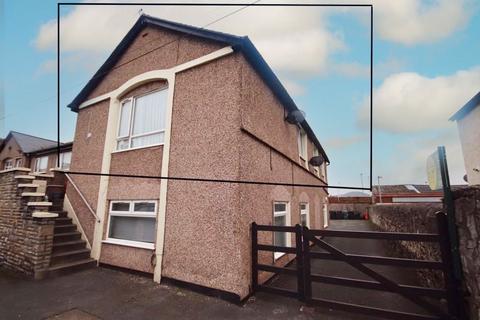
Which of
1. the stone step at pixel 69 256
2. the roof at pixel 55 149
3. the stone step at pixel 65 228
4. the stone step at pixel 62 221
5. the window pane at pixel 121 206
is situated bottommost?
the stone step at pixel 69 256

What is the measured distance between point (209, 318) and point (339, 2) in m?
5.81

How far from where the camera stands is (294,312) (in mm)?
4078

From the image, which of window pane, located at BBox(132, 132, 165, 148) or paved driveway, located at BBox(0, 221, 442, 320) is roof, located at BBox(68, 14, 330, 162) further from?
paved driveway, located at BBox(0, 221, 442, 320)

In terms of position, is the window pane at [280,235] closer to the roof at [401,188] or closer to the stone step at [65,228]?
the stone step at [65,228]

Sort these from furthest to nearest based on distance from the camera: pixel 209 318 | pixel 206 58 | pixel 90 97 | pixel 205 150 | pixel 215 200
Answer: pixel 90 97 → pixel 206 58 → pixel 205 150 → pixel 215 200 → pixel 209 318

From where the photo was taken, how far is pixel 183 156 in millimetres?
5738

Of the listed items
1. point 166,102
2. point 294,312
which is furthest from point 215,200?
point 166,102

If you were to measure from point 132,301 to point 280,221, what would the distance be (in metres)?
4.31

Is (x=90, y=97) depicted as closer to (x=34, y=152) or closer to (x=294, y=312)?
(x=294, y=312)

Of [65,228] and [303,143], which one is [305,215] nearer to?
[303,143]

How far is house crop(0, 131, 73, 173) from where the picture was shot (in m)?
14.8

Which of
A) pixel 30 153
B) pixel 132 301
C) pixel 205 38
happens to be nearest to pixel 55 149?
pixel 30 153

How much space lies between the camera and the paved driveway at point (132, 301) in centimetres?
399

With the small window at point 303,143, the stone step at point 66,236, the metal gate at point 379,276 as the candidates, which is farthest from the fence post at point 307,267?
the stone step at point 66,236
